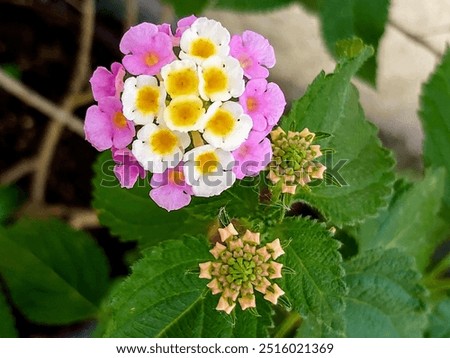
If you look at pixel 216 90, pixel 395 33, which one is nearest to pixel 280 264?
pixel 216 90

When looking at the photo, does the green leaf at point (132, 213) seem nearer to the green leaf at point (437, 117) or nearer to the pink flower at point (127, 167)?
the pink flower at point (127, 167)

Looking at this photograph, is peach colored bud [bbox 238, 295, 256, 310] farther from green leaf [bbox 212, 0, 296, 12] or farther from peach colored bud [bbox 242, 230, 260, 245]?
green leaf [bbox 212, 0, 296, 12]

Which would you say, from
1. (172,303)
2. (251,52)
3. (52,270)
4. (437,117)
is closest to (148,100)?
(251,52)

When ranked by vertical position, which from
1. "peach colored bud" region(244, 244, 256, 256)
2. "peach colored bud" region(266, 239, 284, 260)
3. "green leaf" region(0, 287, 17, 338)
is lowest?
"green leaf" region(0, 287, 17, 338)

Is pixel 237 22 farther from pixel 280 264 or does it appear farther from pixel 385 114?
pixel 280 264

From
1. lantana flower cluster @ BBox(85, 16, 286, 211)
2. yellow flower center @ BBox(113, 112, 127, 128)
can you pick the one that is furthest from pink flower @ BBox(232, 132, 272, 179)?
yellow flower center @ BBox(113, 112, 127, 128)
